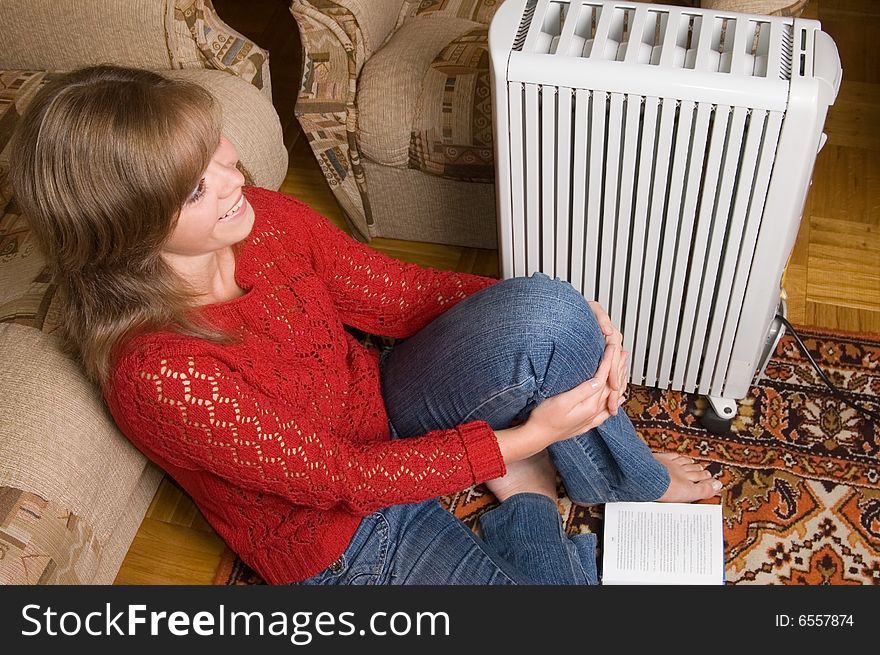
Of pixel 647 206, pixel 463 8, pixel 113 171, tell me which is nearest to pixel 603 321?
pixel 647 206

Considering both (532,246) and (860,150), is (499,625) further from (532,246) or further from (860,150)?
(860,150)

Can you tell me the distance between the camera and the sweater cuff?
4.01 feet

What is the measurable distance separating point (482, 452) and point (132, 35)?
3.20ft

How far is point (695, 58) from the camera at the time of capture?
1155mm

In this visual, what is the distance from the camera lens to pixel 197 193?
3.39 feet

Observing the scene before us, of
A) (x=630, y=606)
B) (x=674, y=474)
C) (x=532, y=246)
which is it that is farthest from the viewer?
(x=674, y=474)

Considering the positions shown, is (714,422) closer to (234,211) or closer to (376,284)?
(376,284)

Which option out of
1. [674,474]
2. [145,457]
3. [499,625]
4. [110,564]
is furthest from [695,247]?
[110,564]

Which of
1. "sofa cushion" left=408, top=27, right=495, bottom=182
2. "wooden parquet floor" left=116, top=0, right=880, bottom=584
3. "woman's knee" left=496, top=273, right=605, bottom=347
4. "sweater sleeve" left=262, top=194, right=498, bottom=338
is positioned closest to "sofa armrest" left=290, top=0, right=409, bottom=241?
"sofa cushion" left=408, top=27, right=495, bottom=182

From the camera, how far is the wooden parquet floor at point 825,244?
1565mm

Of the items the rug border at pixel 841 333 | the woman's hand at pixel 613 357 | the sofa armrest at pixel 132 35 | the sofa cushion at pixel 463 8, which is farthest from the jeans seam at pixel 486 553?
the sofa cushion at pixel 463 8

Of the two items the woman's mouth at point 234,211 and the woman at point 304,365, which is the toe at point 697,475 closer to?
the woman at point 304,365

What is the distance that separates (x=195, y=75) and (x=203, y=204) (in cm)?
69

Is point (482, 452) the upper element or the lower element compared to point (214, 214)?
lower
